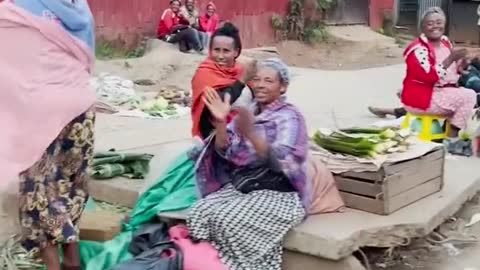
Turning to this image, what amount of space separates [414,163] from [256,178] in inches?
38.7

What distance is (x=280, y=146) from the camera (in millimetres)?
4254

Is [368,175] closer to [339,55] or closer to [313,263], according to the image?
[313,263]

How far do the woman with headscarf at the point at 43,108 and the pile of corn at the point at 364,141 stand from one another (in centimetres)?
143

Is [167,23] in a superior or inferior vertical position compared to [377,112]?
superior

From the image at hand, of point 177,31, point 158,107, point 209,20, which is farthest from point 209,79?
point 209,20

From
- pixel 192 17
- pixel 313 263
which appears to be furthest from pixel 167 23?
pixel 313 263

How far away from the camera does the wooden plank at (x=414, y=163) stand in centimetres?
464

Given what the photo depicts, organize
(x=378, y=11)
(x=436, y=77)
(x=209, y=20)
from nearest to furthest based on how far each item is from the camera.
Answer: (x=436, y=77)
(x=209, y=20)
(x=378, y=11)

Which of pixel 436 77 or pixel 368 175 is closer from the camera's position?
pixel 368 175

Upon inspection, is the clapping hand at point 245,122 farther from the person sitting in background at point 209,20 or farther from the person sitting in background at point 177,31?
the person sitting in background at point 209,20

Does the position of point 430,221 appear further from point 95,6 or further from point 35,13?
point 95,6

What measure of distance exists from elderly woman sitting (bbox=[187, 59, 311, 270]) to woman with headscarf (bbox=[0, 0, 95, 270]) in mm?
626

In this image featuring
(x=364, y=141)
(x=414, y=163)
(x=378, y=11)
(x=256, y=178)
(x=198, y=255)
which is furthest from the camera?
(x=378, y=11)

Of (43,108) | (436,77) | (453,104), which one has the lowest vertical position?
(453,104)
